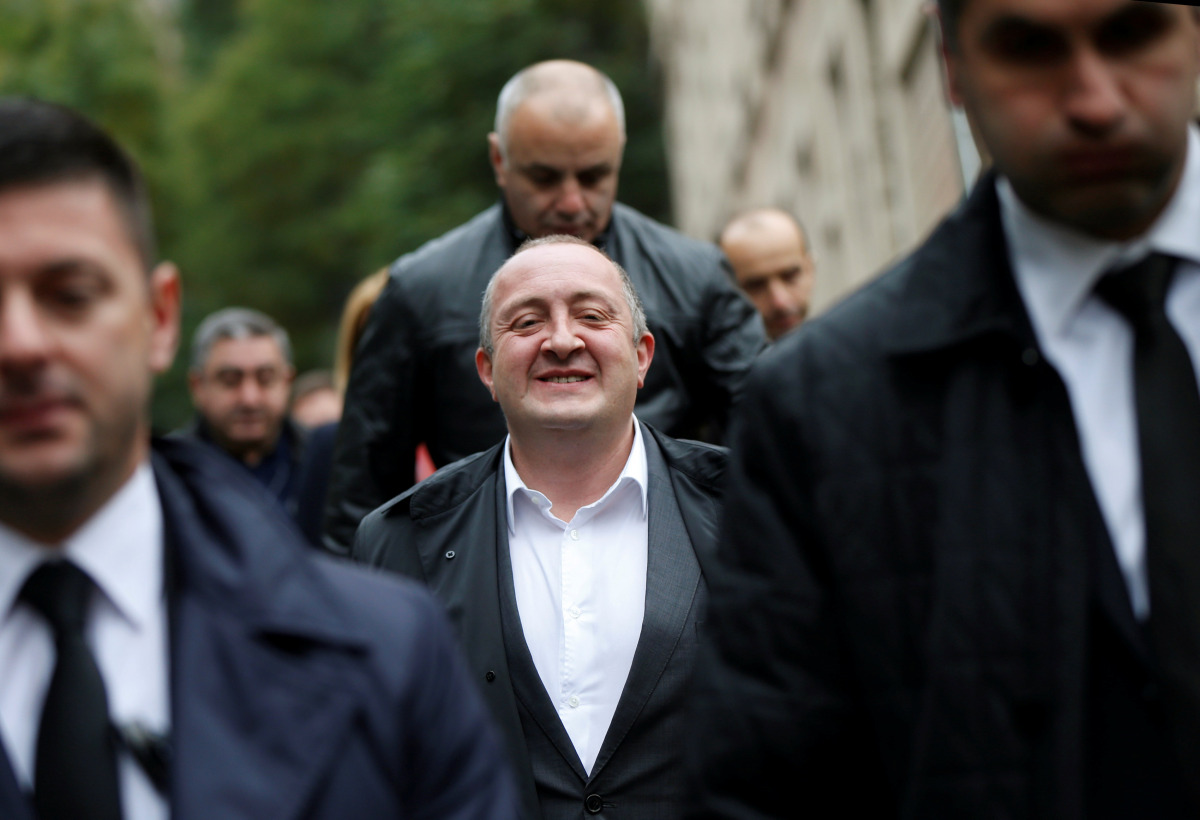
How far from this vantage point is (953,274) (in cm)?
223

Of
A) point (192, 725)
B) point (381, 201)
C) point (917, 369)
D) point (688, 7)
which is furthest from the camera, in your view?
point (688, 7)

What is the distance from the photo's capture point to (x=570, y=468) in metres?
3.93

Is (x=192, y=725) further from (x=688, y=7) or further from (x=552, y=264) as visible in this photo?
(x=688, y=7)

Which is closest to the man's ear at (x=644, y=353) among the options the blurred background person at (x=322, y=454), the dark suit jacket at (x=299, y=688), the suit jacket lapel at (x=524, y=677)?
the suit jacket lapel at (x=524, y=677)

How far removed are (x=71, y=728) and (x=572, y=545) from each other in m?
1.97

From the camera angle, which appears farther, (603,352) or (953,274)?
(603,352)

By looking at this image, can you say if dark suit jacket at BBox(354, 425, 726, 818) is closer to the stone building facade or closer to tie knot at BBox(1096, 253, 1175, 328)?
tie knot at BBox(1096, 253, 1175, 328)

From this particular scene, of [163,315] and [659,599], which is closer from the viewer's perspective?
[163,315]

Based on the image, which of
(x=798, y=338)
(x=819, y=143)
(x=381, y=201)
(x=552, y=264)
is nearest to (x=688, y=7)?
(x=381, y=201)

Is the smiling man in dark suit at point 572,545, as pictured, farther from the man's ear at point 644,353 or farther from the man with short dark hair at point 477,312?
the man with short dark hair at point 477,312

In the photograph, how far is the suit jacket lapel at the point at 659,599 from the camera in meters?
3.55

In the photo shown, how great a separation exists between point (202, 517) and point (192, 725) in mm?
346

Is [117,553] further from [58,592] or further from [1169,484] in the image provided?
[1169,484]

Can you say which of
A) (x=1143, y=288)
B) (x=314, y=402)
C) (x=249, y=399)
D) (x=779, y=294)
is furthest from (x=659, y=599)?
(x=314, y=402)
